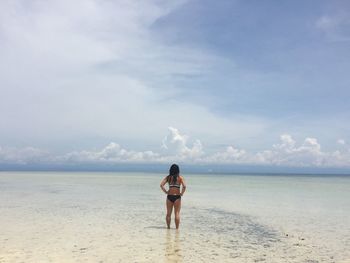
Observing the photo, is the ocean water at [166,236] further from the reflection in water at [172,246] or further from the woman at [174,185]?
the woman at [174,185]

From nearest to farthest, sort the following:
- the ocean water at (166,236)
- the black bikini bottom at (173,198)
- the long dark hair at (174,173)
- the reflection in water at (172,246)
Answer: the reflection in water at (172,246)
the ocean water at (166,236)
the long dark hair at (174,173)
the black bikini bottom at (173,198)

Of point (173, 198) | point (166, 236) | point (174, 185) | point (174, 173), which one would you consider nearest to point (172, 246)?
point (166, 236)

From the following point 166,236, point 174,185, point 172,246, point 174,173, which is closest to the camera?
point 172,246

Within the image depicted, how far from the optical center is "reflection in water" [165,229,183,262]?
10516mm

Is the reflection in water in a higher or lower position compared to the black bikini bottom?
lower

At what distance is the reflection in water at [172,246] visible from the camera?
34.5ft

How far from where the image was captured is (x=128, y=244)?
12133mm

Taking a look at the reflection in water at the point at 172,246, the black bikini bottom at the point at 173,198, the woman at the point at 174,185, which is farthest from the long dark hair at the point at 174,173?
the reflection in water at the point at 172,246

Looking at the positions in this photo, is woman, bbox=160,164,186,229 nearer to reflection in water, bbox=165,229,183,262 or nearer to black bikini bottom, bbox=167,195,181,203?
black bikini bottom, bbox=167,195,181,203

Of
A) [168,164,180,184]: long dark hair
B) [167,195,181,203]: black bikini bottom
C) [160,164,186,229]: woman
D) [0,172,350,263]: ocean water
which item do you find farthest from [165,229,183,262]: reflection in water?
[168,164,180,184]: long dark hair

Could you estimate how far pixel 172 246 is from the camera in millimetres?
11984

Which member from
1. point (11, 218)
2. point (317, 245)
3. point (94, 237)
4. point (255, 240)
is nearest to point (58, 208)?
point (11, 218)

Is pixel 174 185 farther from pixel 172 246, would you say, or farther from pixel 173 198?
pixel 172 246

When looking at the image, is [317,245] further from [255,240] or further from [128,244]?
[128,244]
